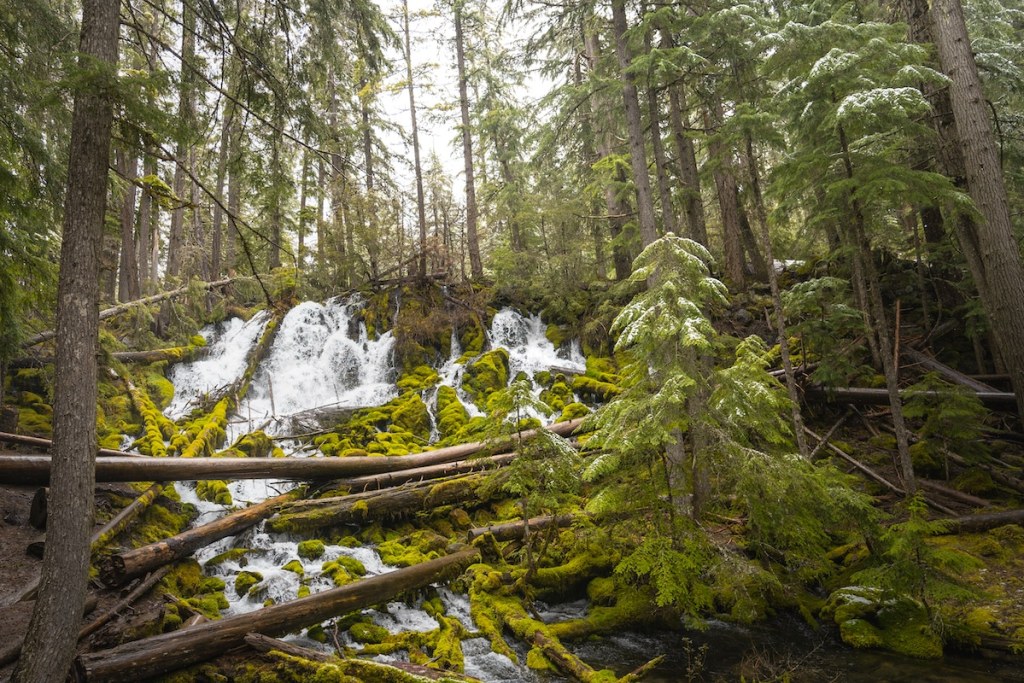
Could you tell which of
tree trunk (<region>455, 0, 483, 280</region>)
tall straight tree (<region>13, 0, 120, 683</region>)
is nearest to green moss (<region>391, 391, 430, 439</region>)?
tree trunk (<region>455, 0, 483, 280</region>)

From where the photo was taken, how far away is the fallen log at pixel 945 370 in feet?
32.3

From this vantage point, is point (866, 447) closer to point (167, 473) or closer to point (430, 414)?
point (430, 414)

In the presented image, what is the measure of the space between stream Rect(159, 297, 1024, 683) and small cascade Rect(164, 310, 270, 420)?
5 centimetres

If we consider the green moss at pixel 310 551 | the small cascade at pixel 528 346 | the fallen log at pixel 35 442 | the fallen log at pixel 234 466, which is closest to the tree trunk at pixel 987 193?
the fallen log at pixel 234 466

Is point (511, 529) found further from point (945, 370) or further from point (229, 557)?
point (945, 370)

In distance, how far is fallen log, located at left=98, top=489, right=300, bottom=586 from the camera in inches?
236

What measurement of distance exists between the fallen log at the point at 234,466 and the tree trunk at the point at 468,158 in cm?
1046

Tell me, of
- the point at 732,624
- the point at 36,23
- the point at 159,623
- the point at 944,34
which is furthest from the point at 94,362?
the point at 944,34

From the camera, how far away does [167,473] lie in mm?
7895

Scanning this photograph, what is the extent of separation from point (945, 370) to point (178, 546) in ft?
47.2

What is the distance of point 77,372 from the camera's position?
4.55m

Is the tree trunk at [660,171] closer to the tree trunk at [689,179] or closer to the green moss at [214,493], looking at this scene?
the tree trunk at [689,179]

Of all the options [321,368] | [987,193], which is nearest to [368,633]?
[987,193]

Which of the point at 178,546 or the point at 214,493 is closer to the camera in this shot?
the point at 178,546
